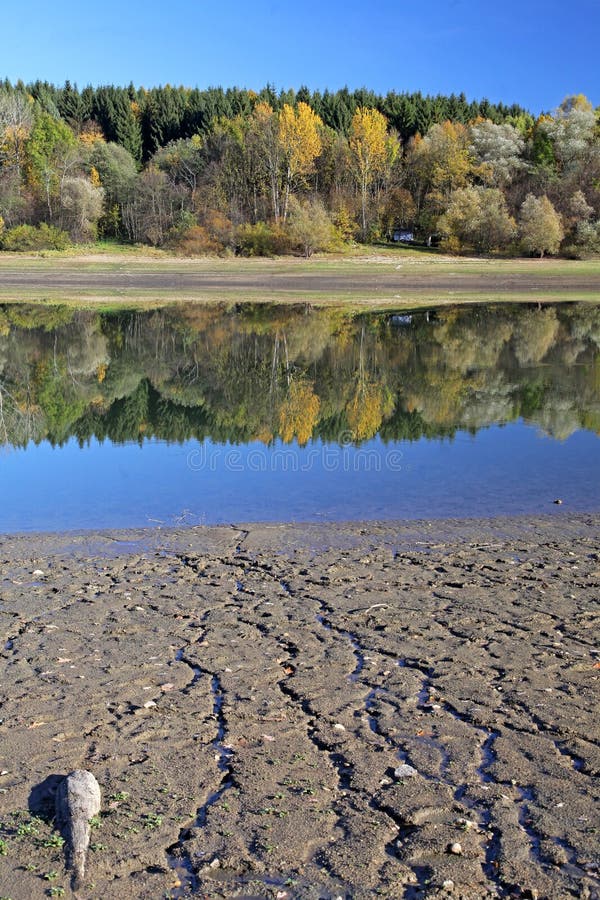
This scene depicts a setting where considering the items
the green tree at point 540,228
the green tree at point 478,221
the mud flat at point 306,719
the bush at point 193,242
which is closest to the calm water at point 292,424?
the mud flat at point 306,719

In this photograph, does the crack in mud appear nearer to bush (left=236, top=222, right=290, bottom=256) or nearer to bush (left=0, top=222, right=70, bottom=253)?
bush (left=236, top=222, right=290, bottom=256)

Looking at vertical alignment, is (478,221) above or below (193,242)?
above

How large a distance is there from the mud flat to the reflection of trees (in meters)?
8.25

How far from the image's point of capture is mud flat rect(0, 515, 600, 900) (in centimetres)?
512

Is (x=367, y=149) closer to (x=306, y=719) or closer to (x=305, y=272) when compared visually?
(x=305, y=272)

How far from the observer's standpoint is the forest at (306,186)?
246 ft

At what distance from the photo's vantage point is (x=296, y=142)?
3420 inches

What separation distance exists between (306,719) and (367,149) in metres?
88.0

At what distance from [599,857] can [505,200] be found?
81518 mm

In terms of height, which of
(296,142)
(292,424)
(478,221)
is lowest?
(292,424)

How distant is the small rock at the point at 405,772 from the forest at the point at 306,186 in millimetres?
68502

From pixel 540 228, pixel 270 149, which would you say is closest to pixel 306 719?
pixel 540 228

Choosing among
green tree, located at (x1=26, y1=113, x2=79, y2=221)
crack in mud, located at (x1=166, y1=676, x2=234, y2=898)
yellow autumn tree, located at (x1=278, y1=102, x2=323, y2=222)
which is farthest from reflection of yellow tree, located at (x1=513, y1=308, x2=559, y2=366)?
green tree, located at (x1=26, y1=113, x2=79, y2=221)

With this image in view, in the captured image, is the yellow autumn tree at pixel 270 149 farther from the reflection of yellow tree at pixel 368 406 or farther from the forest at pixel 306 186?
the reflection of yellow tree at pixel 368 406
